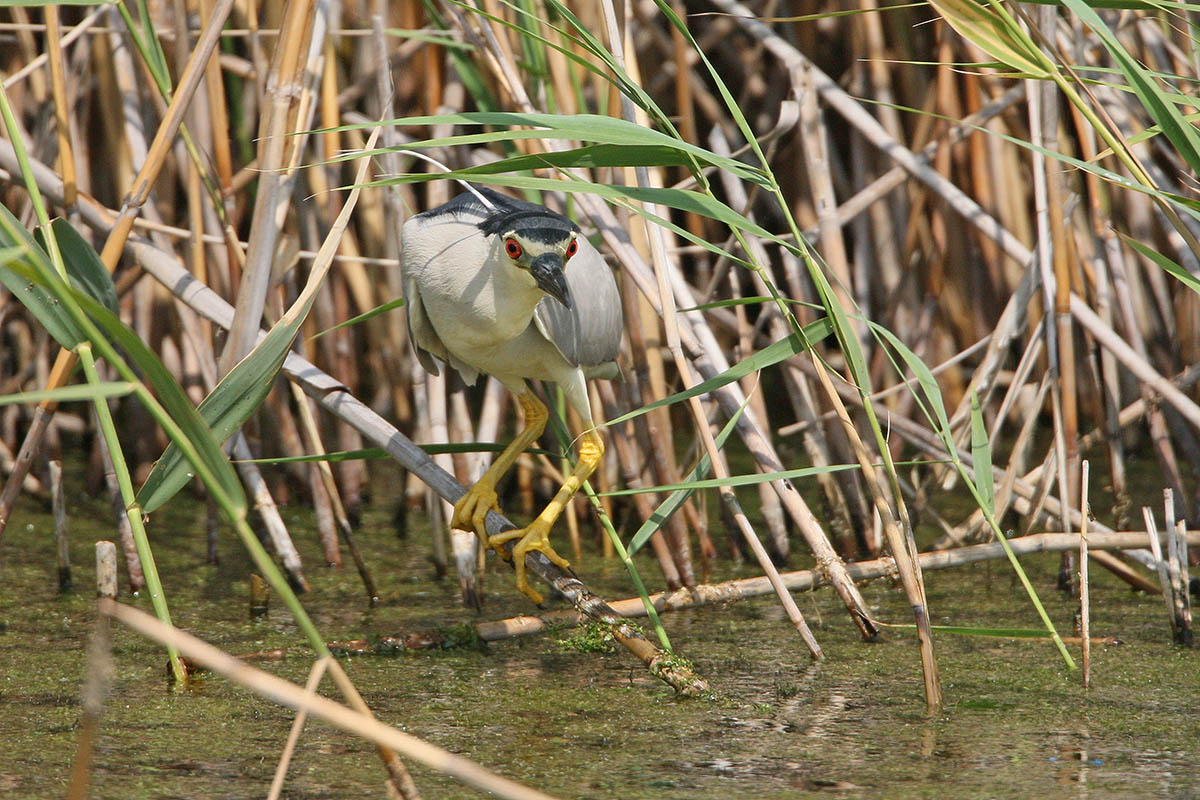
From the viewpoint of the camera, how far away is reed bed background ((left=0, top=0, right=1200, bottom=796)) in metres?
1.97

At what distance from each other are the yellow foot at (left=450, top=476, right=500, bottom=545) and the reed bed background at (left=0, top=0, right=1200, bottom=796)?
167 millimetres

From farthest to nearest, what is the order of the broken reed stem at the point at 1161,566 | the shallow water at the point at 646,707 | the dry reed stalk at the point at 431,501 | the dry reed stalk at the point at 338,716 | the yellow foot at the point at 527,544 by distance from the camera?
the dry reed stalk at the point at 431,501
the yellow foot at the point at 527,544
the broken reed stem at the point at 1161,566
the shallow water at the point at 646,707
the dry reed stalk at the point at 338,716

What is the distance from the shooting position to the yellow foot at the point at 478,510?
8.33 feet

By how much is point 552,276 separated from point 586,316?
339mm

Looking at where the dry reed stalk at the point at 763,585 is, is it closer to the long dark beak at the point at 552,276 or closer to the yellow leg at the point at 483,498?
the yellow leg at the point at 483,498

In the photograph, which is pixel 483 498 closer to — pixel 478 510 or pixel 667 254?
pixel 478 510

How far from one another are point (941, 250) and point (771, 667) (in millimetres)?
1635

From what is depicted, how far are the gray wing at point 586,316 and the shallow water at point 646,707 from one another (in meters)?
0.62

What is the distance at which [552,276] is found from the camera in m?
2.19

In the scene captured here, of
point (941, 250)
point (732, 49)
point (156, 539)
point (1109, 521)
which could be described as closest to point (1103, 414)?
point (1109, 521)

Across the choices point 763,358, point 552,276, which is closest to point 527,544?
point 552,276

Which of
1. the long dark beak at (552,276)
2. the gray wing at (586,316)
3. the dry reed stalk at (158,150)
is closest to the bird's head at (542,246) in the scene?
the long dark beak at (552,276)

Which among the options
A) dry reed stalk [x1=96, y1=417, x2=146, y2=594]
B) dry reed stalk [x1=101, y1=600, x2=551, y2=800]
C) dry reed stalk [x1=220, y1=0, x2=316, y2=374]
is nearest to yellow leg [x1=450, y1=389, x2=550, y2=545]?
dry reed stalk [x1=220, y1=0, x2=316, y2=374]

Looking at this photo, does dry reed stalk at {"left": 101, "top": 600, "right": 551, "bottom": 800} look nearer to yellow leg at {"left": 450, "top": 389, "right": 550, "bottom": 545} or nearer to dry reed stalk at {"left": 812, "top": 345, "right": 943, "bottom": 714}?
dry reed stalk at {"left": 812, "top": 345, "right": 943, "bottom": 714}
